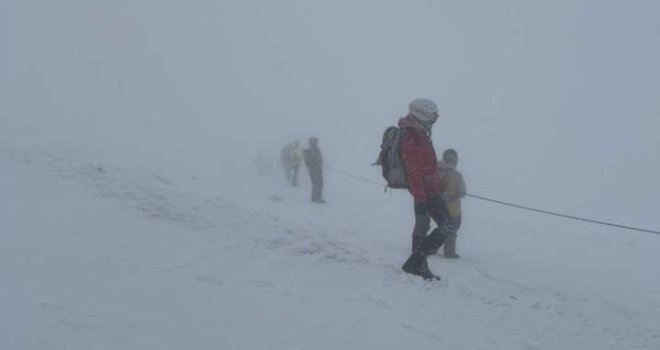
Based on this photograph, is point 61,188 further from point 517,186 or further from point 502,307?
point 517,186

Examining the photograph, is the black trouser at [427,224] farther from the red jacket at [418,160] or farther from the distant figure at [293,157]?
the distant figure at [293,157]

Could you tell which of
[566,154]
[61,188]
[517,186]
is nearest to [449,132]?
[566,154]

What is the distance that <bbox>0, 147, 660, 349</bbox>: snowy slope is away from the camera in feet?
17.5

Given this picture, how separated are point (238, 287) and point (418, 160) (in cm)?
246

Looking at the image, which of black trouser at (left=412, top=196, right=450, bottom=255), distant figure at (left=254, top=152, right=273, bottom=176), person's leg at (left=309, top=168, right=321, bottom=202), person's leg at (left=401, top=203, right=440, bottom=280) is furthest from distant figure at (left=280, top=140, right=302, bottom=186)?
black trouser at (left=412, top=196, right=450, bottom=255)

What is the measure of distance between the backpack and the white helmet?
11.1 inches

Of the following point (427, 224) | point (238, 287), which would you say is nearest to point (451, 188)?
point (427, 224)

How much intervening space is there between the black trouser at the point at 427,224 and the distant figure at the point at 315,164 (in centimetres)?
1109

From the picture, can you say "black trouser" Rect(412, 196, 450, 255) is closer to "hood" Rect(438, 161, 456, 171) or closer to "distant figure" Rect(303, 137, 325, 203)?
"hood" Rect(438, 161, 456, 171)

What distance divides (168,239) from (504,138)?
546 feet

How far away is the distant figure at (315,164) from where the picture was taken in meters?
18.8

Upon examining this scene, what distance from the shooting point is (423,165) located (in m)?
7.40

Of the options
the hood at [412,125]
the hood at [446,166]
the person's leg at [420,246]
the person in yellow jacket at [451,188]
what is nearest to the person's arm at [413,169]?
the hood at [412,125]

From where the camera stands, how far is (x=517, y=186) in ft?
279
